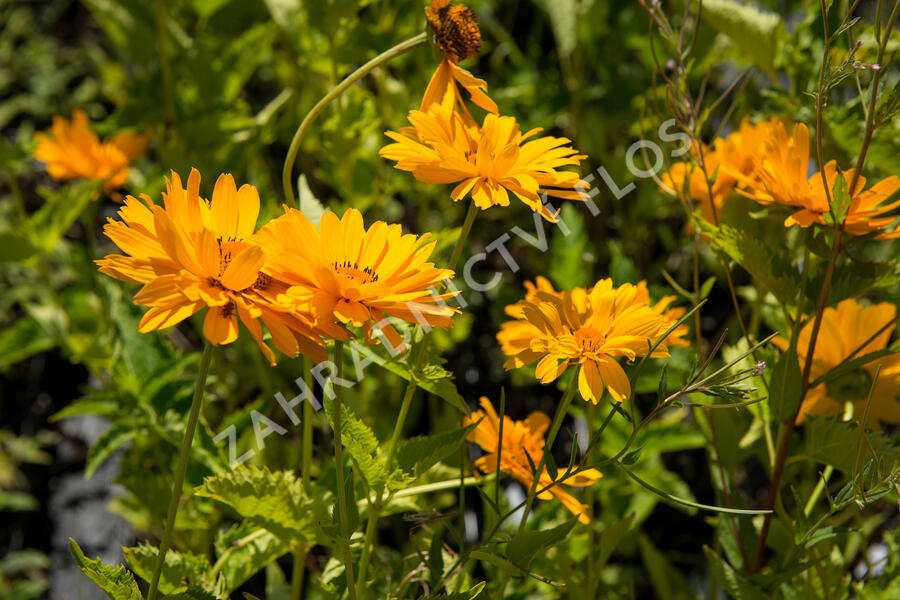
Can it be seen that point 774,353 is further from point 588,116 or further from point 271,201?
point 588,116

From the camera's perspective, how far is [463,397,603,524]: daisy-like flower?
2.19 feet

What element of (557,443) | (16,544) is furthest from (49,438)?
(557,443)

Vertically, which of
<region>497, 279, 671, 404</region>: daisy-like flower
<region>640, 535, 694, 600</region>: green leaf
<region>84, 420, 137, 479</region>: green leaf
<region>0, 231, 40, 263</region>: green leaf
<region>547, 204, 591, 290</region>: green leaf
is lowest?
<region>640, 535, 694, 600</region>: green leaf

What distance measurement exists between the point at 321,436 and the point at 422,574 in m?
0.61

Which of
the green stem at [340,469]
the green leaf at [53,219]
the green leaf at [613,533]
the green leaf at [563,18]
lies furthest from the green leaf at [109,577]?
the green leaf at [563,18]

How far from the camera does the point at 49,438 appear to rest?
63.6 inches

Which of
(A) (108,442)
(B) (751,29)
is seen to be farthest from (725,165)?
(A) (108,442)

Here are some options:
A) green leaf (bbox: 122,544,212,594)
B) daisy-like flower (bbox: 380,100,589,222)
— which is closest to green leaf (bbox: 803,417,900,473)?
daisy-like flower (bbox: 380,100,589,222)

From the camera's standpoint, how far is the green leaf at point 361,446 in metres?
0.60

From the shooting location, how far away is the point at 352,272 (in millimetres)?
561

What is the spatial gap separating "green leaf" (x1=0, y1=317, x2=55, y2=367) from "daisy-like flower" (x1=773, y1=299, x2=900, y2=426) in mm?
989

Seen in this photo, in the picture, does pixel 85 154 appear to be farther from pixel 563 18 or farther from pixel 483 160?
pixel 483 160

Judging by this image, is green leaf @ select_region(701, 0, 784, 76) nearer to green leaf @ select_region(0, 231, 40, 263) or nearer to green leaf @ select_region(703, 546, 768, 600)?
green leaf @ select_region(703, 546, 768, 600)

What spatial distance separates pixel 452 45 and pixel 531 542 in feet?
1.25
